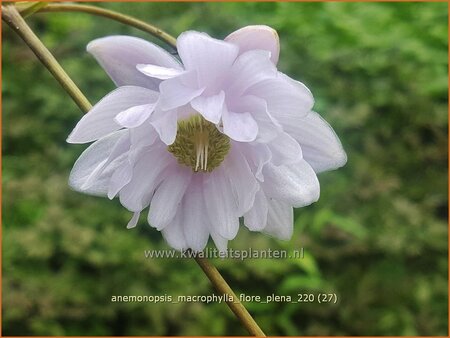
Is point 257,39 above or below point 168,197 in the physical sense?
above

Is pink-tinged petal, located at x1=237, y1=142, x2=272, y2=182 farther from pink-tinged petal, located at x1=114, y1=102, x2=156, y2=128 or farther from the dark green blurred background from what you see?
the dark green blurred background

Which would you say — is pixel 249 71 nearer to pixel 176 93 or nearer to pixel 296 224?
pixel 176 93

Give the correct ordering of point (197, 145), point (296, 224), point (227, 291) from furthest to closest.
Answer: point (296, 224)
point (197, 145)
point (227, 291)

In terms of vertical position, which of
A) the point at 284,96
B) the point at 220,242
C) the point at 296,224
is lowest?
the point at 296,224

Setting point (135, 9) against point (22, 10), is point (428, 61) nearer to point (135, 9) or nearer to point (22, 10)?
point (135, 9)

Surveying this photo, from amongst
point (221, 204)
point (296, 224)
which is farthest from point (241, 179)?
point (296, 224)

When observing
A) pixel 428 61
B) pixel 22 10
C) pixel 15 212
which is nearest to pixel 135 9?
pixel 15 212

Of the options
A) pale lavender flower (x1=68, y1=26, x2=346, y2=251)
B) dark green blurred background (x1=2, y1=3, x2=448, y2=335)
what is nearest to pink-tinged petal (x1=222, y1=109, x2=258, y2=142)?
pale lavender flower (x1=68, y1=26, x2=346, y2=251)
